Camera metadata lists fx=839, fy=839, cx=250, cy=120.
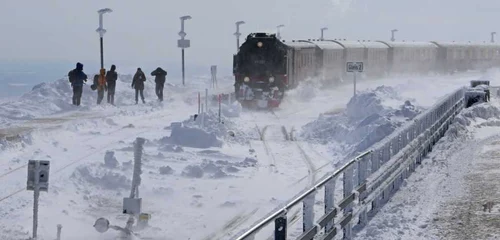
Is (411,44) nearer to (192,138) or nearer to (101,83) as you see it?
(101,83)

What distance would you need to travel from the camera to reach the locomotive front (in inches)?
1507

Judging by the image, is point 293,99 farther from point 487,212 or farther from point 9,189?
point 487,212

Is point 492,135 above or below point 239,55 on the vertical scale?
below

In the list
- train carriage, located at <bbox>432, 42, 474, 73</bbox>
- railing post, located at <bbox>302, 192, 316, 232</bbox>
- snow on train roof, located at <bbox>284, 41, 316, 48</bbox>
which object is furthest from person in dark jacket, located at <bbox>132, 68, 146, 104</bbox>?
train carriage, located at <bbox>432, 42, 474, 73</bbox>

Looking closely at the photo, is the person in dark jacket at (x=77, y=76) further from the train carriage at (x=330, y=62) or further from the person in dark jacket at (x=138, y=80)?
the train carriage at (x=330, y=62)

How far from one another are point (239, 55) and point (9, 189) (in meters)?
24.1

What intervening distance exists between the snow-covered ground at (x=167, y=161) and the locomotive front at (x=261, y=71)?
136cm

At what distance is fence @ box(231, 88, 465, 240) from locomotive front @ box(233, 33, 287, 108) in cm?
1882

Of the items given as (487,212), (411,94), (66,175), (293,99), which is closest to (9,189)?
(66,175)

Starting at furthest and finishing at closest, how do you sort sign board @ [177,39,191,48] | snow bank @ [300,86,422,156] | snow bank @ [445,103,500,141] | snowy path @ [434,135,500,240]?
1. sign board @ [177,39,191,48]
2. snow bank @ [300,86,422,156]
3. snow bank @ [445,103,500,141]
4. snowy path @ [434,135,500,240]

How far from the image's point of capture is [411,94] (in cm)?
4922

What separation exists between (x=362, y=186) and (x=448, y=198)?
2.77m

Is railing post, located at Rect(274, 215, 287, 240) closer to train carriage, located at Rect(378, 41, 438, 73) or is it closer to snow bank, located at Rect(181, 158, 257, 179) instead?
snow bank, located at Rect(181, 158, 257, 179)

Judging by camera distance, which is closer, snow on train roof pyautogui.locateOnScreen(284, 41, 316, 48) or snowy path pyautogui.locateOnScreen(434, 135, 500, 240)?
snowy path pyautogui.locateOnScreen(434, 135, 500, 240)
